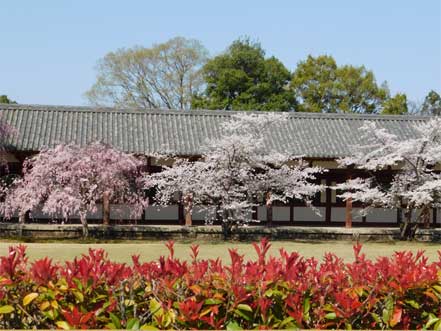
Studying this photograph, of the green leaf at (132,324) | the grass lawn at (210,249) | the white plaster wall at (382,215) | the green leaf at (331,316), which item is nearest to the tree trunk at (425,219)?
the white plaster wall at (382,215)

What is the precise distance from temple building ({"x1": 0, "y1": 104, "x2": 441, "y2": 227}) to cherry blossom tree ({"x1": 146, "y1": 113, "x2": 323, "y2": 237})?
151cm

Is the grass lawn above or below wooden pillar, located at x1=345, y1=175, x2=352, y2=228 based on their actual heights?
below

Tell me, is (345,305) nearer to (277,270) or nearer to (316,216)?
(277,270)

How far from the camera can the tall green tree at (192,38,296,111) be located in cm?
4794

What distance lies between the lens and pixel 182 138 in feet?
93.7

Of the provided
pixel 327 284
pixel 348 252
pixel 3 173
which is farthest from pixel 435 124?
pixel 327 284

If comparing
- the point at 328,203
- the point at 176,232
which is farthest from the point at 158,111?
the point at 328,203

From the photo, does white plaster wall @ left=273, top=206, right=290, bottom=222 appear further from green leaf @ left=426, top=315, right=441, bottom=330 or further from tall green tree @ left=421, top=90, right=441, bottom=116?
tall green tree @ left=421, top=90, right=441, bottom=116

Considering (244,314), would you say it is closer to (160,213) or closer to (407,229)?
(407,229)

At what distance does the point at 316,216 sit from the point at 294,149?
2.77m

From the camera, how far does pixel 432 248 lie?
22984 mm

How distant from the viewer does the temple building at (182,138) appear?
2736cm

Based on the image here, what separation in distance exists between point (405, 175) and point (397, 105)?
79.6ft

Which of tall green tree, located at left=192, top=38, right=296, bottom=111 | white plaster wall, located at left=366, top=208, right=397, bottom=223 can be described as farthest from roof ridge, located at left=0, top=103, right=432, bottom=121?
tall green tree, located at left=192, top=38, right=296, bottom=111
